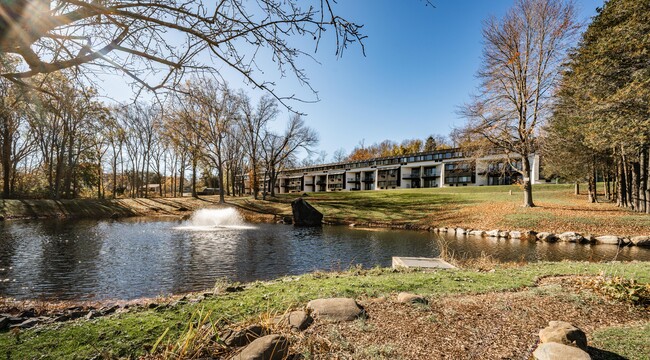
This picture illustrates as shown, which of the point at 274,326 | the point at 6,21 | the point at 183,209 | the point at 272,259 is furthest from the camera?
the point at 183,209

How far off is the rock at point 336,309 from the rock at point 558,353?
6.82ft

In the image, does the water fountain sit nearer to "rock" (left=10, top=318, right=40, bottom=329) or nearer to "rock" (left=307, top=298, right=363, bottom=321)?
"rock" (left=10, top=318, right=40, bottom=329)

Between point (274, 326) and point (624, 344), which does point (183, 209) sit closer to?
point (274, 326)

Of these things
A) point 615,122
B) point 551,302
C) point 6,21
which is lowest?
point 551,302

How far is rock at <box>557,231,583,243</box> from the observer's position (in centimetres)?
1661

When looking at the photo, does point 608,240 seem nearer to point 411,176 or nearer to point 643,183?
point 643,183

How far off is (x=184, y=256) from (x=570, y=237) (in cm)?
1974

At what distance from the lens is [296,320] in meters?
3.98

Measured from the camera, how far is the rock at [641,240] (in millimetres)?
15191

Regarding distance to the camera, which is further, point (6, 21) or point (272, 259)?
point (272, 259)

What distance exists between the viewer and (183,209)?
35.3m

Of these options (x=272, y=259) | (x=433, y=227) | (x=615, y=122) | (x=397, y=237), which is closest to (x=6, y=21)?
(x=272, y=259)

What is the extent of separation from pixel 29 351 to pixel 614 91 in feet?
73.1

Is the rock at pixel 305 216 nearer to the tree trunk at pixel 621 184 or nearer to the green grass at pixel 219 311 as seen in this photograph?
the green grass at pixel 219 311
